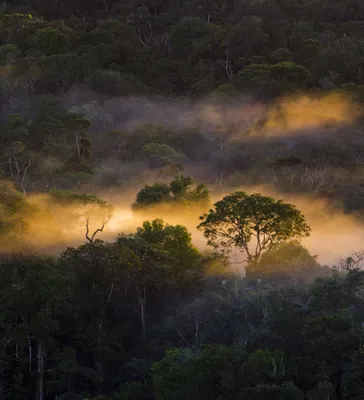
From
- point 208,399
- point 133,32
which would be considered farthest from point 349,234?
point 133,32

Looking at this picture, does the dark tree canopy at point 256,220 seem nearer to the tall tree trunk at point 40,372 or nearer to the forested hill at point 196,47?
the tall tree trunk at point 40,372

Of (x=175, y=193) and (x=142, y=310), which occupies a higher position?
(x=175, y=193)

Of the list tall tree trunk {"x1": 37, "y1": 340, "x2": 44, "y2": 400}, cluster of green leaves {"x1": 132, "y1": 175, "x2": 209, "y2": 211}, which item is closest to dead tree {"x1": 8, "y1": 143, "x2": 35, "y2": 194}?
cluster of green leaves {"x1": 132, "y1": 175, "x2": 209, "y2": 211}

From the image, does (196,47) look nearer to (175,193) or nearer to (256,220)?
(175,193)

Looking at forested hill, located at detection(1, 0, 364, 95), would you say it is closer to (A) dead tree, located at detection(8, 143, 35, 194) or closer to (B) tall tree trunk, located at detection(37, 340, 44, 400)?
(A) dead tree, located at detection(8, 143, 35, 194)

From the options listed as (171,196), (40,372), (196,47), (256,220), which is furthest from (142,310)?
(196,47)

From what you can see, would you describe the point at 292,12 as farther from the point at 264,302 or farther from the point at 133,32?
the point at 264,302

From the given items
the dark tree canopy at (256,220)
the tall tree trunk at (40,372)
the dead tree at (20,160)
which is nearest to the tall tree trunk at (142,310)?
the dark tree canopy at (256,220)
